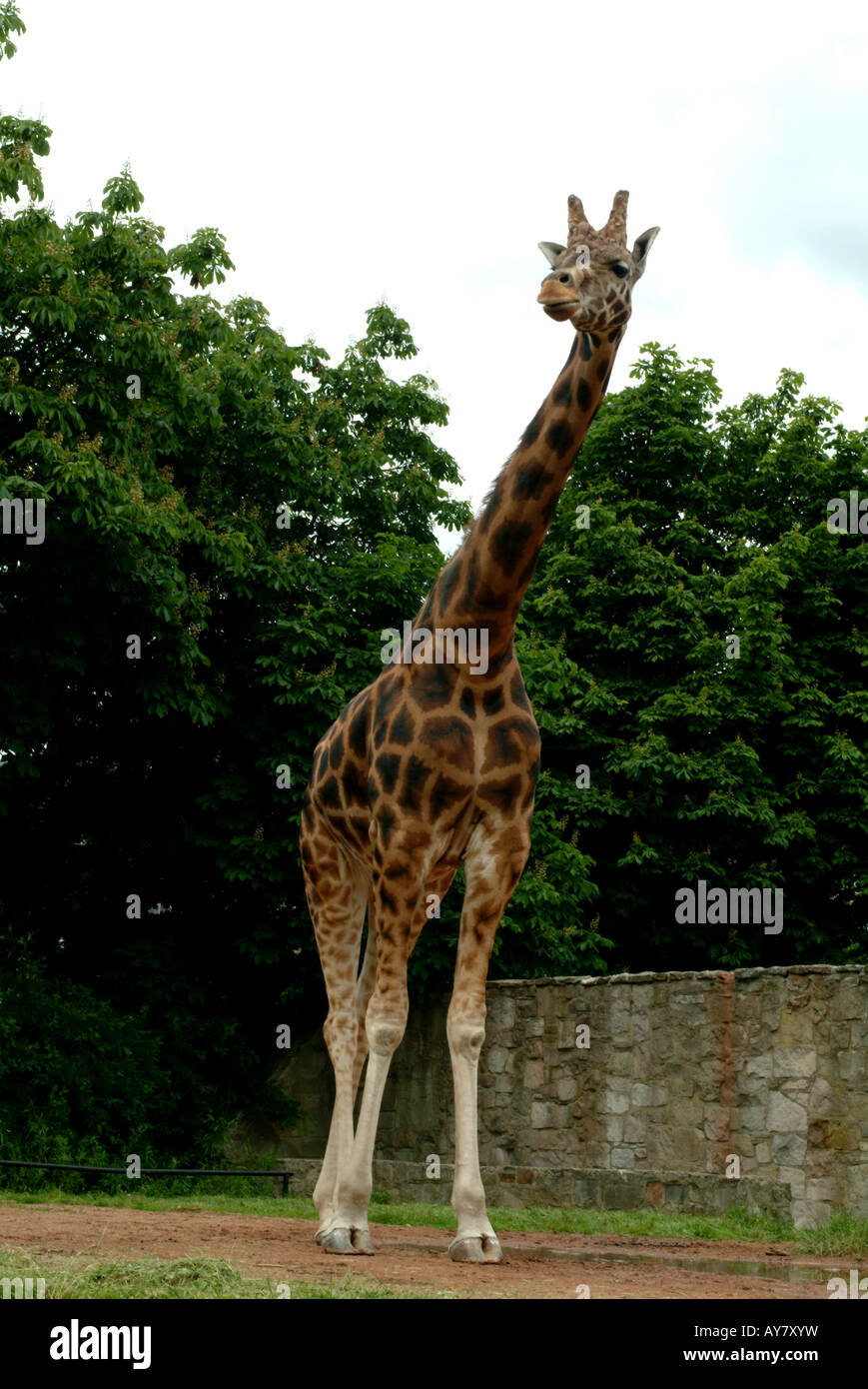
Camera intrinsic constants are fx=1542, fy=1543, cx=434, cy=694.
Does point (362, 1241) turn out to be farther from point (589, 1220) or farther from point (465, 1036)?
point (589, 1220)

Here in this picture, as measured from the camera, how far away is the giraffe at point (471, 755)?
692 centimetres

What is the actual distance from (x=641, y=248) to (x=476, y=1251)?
455 cm

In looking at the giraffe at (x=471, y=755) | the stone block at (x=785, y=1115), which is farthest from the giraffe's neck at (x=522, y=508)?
the stone block at (x=785, y=1115)

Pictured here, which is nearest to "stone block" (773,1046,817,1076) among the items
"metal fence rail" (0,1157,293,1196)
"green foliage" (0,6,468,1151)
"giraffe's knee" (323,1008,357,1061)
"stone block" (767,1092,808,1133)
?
"stone block" (767,1092,808,1133)

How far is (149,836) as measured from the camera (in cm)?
1739

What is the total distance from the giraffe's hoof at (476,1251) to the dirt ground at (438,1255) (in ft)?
0.28

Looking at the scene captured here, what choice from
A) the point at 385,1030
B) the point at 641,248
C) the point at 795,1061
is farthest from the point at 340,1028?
the point at 641,248

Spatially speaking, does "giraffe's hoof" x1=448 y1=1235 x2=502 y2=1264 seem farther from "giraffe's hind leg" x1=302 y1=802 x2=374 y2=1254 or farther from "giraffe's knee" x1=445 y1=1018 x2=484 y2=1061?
"giraffe's hind leg" x1=302 y1=802 x2=374 y2=1254

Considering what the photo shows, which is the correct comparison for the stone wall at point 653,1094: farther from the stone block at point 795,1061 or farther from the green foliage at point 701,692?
the green foliage at point 701,692

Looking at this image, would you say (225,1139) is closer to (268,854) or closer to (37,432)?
(268,854)

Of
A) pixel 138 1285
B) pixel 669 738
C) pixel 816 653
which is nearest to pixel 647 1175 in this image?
pixel 138 1285

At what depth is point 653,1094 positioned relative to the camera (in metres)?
13.5

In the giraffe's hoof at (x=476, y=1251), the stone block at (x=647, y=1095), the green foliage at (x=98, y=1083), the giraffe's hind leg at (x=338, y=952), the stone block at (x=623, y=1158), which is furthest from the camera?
the green foliage at (x=98, y=1083)

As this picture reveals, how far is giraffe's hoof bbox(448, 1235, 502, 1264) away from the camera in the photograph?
268 inches
